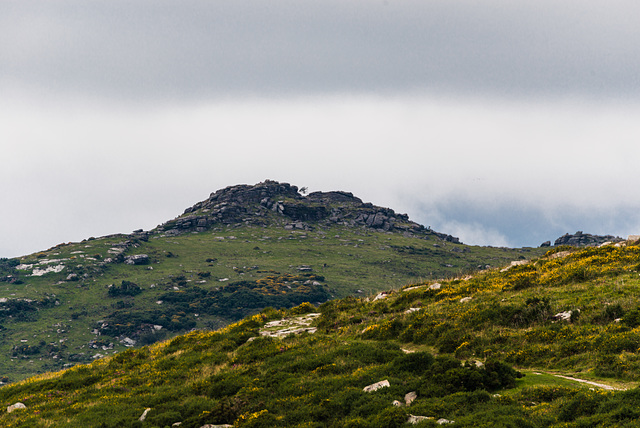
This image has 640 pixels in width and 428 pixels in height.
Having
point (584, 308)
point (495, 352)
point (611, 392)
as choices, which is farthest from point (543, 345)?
point (611, 392)

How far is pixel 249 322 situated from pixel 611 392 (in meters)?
26.4

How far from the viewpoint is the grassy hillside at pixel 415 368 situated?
1429cm

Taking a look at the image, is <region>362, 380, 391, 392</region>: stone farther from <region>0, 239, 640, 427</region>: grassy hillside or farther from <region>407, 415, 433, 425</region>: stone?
<region>407, 415, 433, 425</region>: stone

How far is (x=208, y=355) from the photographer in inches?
1059

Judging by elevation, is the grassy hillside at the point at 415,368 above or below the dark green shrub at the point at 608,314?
below

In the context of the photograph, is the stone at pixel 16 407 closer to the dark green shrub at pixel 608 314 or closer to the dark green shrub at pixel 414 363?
the dark green shrub at pixel 414 363

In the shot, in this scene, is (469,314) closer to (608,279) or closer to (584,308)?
(584,308)

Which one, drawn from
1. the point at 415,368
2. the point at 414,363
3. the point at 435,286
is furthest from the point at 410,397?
the point at 435,286

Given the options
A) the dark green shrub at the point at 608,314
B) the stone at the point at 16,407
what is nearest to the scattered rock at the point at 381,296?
the dark green shrub at the point at 608,314

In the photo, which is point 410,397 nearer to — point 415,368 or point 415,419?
point 415,419

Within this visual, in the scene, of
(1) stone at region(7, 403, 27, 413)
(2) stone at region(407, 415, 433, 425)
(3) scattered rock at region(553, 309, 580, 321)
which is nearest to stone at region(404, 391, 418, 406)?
(2) stone at region(407, 415, 433, 425)

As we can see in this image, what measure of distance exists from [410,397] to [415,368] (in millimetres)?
2625

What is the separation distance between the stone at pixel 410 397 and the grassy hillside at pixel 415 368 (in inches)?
3.3

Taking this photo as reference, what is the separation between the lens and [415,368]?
60.5ft
